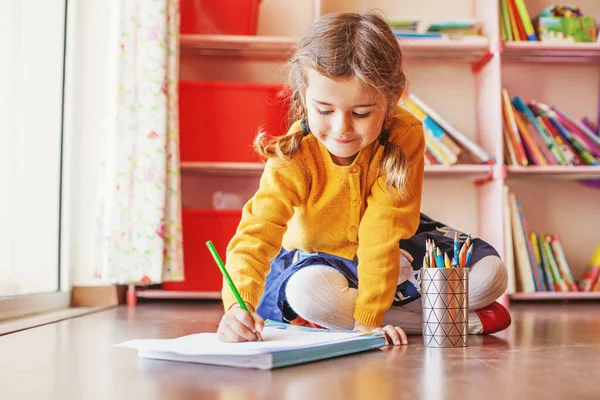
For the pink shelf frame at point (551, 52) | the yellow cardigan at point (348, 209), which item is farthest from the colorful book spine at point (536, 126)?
the yellow cardigan at point (348, 209)

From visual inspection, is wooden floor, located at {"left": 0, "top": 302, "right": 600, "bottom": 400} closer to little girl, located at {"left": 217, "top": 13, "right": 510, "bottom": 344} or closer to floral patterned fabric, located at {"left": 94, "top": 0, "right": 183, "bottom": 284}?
little girl, located at {"left": 217, "top": 13, "right": 510, "bottom": 344}

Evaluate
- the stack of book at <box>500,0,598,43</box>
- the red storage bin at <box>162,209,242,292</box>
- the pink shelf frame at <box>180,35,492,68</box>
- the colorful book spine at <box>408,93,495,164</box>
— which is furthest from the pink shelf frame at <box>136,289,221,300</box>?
the stack of book at <box>500,0,598,43</box>

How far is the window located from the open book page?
3.43 feet

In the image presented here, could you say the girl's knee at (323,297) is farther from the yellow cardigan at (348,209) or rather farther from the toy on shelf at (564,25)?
the toy on shelf at (564,25)

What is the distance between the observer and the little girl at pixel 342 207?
116cm

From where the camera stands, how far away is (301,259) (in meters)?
1.46

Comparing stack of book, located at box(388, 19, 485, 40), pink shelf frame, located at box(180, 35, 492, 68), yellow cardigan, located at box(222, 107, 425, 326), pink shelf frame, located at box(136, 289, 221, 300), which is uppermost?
stack of book, located at box(388, 19, 485, 40)

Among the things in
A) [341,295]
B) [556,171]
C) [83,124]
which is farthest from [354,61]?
[556,171]

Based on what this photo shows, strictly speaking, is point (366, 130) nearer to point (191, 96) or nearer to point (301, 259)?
point (301, 259)

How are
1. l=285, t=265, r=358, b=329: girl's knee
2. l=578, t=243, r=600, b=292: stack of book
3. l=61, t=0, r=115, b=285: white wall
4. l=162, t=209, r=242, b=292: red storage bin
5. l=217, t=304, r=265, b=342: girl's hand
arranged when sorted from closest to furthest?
l=217, t=304, r=265, b=342: girl's hand < l=285, t=265, r=358, b=329: girl's knee < l=61, t=0, r=115, b=285: white wall < l=162, t=209, r=242, b=292: red storage bin < l=578, t=243, r=600, b=292: stack of book

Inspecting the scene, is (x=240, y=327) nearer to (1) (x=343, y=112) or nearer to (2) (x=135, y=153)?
(1) (x=343, y=112)

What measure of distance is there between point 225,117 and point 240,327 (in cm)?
154

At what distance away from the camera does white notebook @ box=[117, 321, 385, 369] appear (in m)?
0.93

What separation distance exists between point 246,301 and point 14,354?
1.28ft
